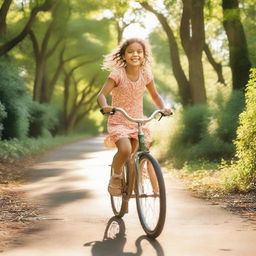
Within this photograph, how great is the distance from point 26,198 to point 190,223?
139 inches

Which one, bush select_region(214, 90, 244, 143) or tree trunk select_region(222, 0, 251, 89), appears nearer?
bush select_region(214, 90, 244, 143)

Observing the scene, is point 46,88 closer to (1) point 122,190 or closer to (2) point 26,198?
(2) point 26,198

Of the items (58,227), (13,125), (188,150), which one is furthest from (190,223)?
(13,125)

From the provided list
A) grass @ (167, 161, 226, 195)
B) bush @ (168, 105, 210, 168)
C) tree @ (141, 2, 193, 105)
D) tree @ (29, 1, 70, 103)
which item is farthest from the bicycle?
tree @ (29, 1, 70, 103)

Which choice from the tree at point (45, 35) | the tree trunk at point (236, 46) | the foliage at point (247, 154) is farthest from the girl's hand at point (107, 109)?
the tree at point (45, 35)

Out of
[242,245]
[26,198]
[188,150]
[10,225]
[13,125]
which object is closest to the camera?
[242,245]

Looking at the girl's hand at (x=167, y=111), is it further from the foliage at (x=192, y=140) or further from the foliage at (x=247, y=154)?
the foliage at (x=192, y=140)

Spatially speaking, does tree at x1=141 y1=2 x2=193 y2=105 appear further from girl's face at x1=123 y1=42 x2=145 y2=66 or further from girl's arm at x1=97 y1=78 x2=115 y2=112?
girl's arm at x1=97 y1=78 x2=115 y2=112

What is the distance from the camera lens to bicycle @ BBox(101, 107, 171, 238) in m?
5.57

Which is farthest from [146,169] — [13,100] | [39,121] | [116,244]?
[39,121]

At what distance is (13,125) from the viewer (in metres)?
22.9

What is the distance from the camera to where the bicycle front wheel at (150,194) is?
5.50m

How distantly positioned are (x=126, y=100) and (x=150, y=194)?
1.19m

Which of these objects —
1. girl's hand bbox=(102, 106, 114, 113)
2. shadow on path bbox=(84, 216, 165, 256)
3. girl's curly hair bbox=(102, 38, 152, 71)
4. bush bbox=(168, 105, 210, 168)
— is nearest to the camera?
shadow on path bbox=(84, 216, 165, 256)
